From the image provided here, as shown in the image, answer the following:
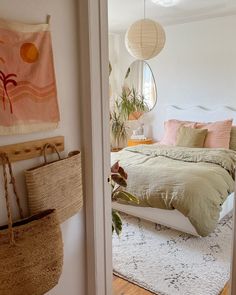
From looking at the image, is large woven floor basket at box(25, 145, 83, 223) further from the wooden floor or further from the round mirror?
the round mirror

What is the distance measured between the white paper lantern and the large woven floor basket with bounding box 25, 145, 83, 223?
2147mm

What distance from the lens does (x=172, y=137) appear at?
173 inches

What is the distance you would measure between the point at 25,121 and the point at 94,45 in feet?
1.77

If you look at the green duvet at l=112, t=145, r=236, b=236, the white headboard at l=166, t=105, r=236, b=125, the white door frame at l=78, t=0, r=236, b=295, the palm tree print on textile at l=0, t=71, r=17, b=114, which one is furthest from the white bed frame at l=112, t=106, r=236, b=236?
the palm tree print on textile at l=0, t=71, r=17, b=114

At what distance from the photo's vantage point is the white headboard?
172 inches

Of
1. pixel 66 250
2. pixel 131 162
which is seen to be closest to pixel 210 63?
pixel 131 162

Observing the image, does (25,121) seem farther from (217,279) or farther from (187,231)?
(187,231)

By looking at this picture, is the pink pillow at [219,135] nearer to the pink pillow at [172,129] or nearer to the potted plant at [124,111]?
the pink pillow at [172,129]

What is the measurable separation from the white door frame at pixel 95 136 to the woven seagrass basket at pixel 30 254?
343mm

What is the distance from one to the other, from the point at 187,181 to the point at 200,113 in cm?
210

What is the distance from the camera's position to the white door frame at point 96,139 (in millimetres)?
1508

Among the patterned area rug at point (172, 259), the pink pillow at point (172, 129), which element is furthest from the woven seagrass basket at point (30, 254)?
the pink pillow at point (172, 129)

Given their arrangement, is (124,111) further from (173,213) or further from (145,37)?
(173,213)

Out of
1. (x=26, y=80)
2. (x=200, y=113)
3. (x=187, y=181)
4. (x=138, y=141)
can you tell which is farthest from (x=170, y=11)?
(x=26, y=80)
